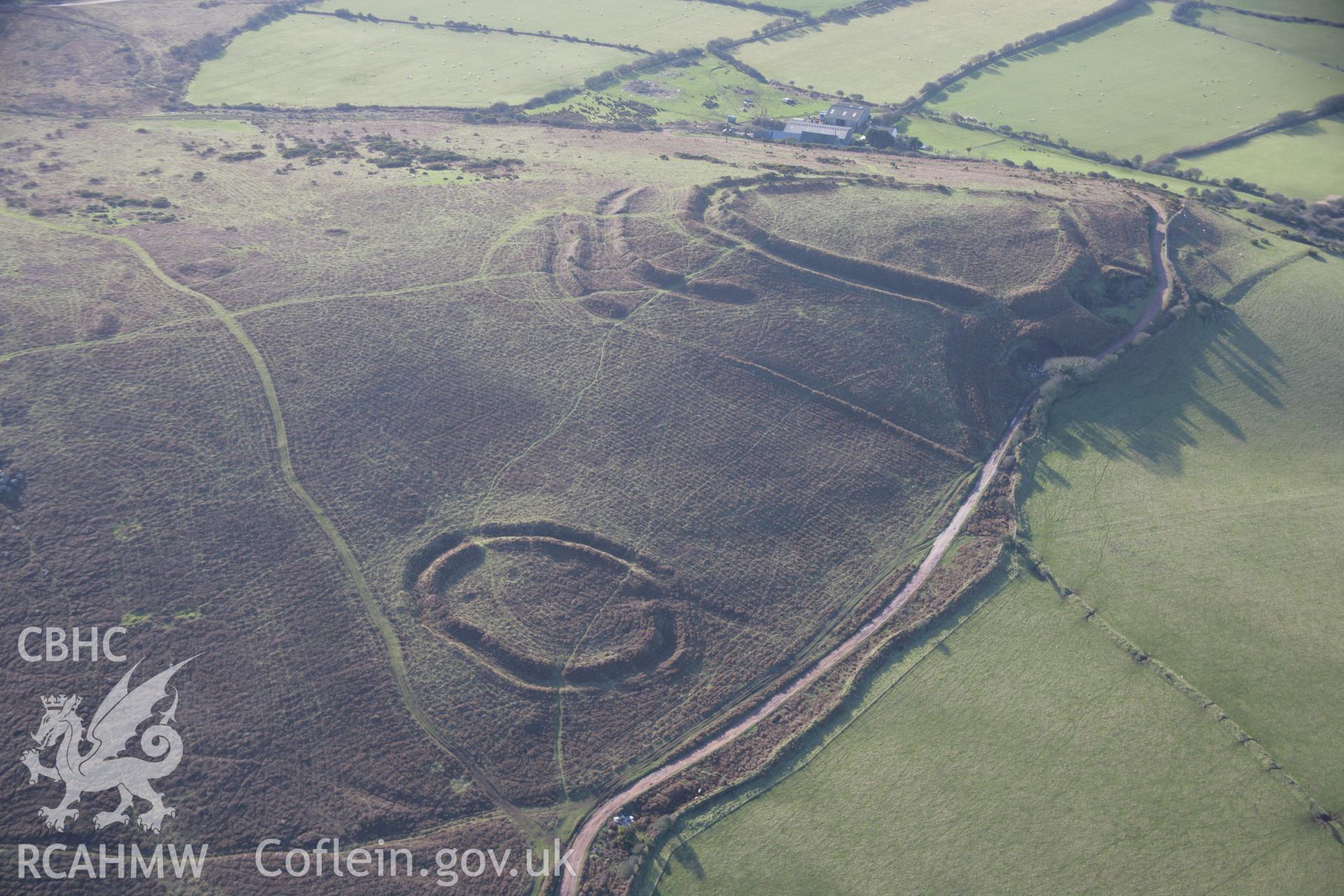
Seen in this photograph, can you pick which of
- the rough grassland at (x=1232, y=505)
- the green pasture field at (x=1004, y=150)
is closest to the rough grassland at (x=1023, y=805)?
the rough grassland at (x=1232, y=505)

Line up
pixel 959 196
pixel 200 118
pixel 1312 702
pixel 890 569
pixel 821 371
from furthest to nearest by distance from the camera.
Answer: pixel 200 118 < pixel 959 196 < pixel 821 371 < pixel 890 569 < pixel 1312 702

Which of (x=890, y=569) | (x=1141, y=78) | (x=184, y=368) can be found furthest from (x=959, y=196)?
(x=184, y=368)

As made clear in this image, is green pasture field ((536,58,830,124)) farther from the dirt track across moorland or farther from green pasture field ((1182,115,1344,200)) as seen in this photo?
the dirt track across moorland

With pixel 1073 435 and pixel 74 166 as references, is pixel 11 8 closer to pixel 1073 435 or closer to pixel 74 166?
pixel 74 166

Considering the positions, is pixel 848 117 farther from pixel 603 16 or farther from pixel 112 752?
pixel 112 752

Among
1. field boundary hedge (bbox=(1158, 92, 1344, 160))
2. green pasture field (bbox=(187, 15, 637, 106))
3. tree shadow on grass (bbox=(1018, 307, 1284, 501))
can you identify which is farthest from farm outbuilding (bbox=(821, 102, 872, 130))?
tree shadow on grass (bbox=(1018, 307, 1284, 501))

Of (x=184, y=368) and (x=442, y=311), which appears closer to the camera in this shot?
(x=184, y=368)
